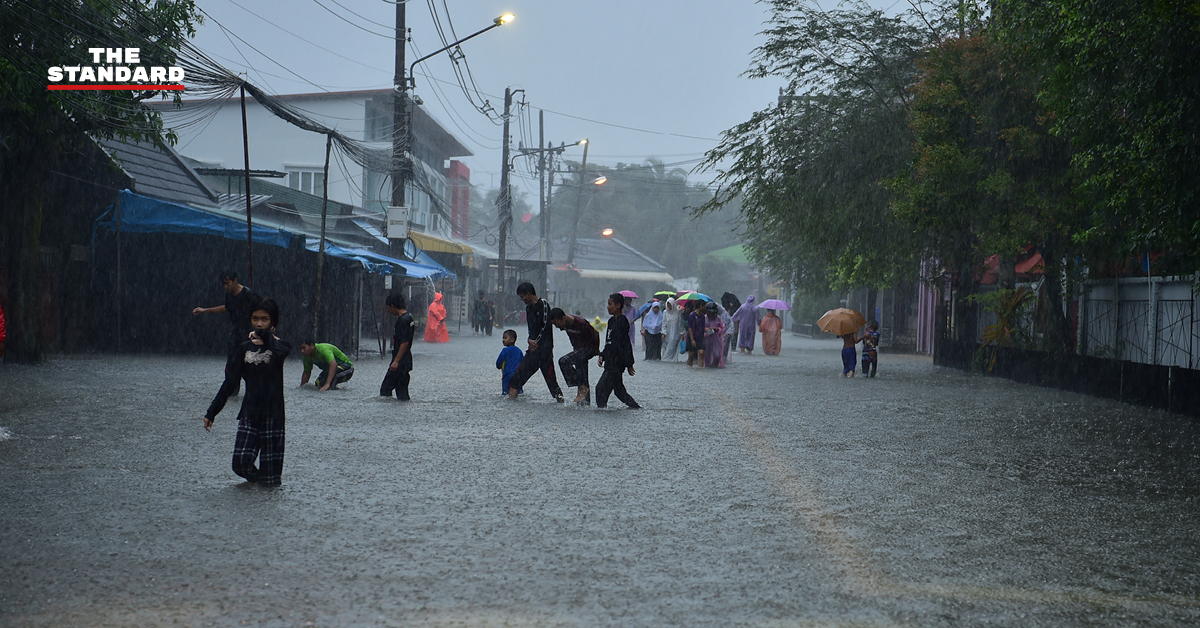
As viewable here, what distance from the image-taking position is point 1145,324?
60.4ft

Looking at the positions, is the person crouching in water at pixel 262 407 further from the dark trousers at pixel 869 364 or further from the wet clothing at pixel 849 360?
the dark trousers at pixel 869 364

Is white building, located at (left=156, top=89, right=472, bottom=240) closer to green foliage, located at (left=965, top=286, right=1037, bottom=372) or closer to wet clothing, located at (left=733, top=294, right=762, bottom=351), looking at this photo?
wet clothing, located at (left=733, top=294, right=762, bottom=351)

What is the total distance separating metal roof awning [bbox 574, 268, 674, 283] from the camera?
6600cm

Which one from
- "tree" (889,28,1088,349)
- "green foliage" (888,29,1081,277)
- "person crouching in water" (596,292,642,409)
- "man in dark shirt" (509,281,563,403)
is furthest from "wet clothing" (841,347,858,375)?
"man in dark shirt" (509,281,563,403)

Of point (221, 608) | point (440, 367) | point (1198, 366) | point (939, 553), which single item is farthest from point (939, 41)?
point (221, 608)

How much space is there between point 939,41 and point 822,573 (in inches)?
658

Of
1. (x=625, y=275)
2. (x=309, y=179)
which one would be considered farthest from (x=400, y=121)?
(x=625, y=275)

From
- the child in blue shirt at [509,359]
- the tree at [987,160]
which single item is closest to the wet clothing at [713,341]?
the tree at [987,160]

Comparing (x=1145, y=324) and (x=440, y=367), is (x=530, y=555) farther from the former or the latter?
(x=1145, y=324)

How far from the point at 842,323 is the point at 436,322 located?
13.8 m

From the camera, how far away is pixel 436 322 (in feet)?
101

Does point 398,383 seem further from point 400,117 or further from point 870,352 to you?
point 400,117

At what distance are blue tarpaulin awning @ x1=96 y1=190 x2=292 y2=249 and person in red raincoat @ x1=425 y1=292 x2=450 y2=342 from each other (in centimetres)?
A: 998

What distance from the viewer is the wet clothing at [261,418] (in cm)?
712
